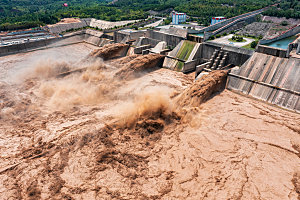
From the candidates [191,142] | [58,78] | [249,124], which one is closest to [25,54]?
[58,78]

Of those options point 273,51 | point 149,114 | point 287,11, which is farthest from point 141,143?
point 287,11

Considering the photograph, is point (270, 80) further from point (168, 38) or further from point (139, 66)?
point (168, 38)

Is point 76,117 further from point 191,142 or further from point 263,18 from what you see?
point 263,18

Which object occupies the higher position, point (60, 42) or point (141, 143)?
point (60, 42)

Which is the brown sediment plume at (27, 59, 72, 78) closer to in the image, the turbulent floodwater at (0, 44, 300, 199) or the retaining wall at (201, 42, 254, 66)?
the turbulent floodwater at (0, 44, 300, 199)

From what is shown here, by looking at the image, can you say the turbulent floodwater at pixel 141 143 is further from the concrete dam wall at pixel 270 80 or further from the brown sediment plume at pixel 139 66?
the brown sediment plume at pixel 139 66

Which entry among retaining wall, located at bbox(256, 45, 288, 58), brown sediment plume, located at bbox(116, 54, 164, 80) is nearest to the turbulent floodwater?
brown sediment plume, located at bbox(116, 54, 164, 80)
